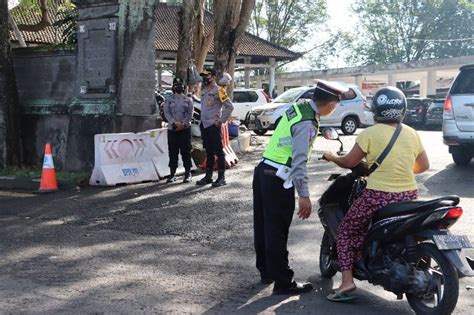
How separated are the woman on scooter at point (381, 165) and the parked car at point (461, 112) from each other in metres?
6.62

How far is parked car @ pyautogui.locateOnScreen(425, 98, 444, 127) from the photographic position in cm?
2703

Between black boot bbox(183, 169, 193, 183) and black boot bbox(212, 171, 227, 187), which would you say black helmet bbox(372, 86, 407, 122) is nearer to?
black boot bbox(212, 171, 227, 187)

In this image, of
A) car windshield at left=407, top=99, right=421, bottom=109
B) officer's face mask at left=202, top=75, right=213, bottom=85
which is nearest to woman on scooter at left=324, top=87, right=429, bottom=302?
officer's face mask at left=202, top=75, right=213, bottom=85

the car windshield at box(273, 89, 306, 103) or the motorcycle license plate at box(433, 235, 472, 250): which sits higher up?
the car windshield at box(273, 89, 306, 103)

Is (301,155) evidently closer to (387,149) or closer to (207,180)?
(387,149)

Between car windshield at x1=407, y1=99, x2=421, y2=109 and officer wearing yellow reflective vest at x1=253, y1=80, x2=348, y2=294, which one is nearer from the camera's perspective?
officer wearing yellow reflective vest at x1=253, y1=80, x2=348, y2=294

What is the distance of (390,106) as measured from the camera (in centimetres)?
438

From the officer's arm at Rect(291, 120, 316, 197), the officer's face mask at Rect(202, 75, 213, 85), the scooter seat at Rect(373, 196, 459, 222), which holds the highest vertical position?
the officer's face mask at Rect(202, 75, 213, 85)

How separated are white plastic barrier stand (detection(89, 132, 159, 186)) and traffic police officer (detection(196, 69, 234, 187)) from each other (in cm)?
116

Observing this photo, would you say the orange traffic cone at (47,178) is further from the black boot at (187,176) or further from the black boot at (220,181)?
the black boot at (220,181)

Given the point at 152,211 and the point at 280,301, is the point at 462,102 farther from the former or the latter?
the point at 280,301

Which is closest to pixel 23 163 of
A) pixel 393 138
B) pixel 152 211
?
pixel 152 211

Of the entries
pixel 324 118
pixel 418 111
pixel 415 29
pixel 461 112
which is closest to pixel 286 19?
pixel 415 29

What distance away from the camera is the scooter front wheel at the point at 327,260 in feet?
16.5
